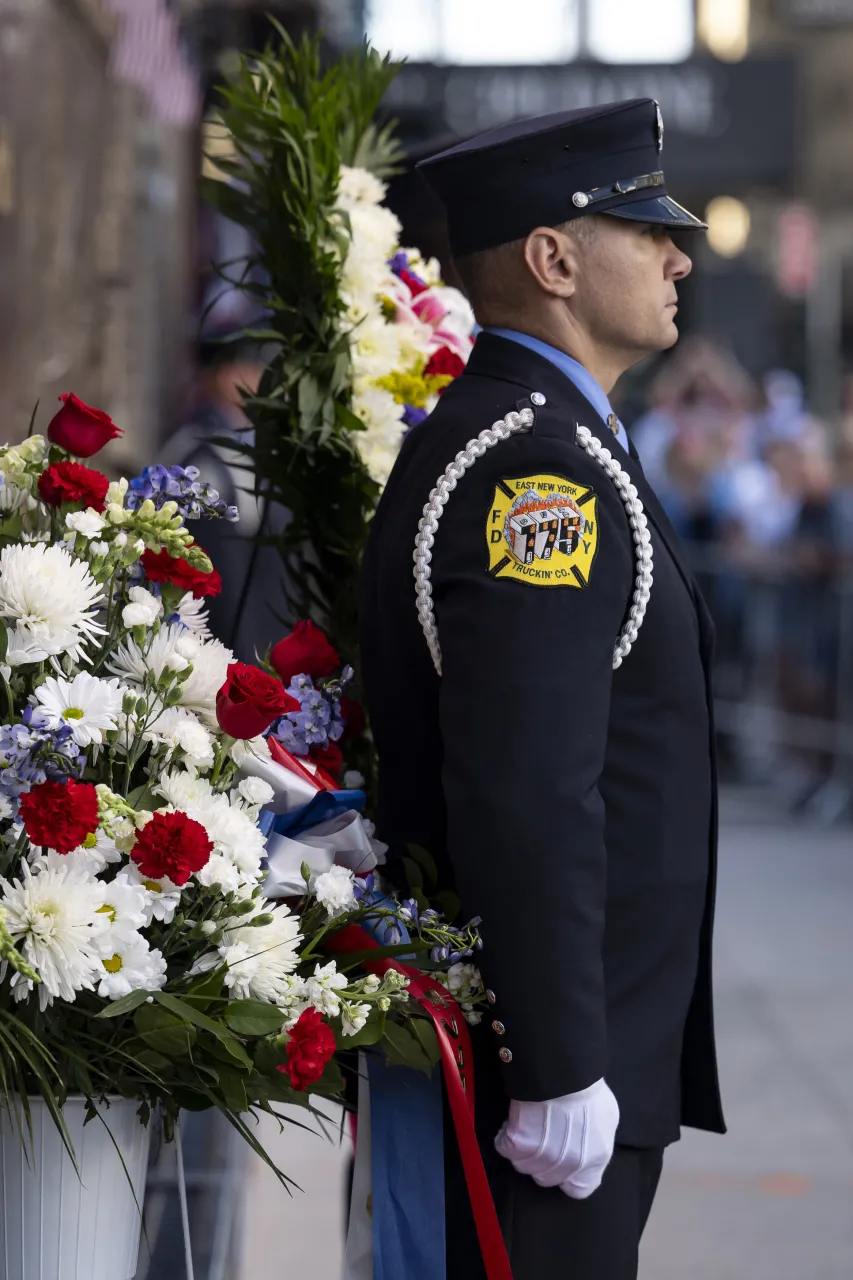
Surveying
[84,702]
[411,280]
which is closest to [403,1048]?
[84,702]

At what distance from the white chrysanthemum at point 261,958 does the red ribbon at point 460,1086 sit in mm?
136

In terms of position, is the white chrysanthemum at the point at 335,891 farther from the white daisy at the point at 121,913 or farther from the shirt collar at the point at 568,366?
the shirt collar at the point at 568,366

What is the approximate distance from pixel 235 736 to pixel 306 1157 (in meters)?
3.14

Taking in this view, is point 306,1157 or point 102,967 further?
point 306,1157

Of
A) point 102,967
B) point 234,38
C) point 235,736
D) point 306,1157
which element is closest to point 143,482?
point 235,736

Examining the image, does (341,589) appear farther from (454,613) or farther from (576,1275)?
(576,1275)

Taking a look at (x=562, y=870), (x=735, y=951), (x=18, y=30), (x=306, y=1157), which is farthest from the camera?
(x=735, y=951)

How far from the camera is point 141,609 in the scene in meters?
1.82

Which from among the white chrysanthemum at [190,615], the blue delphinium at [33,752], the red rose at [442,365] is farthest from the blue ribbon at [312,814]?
the red rose at [442,365]

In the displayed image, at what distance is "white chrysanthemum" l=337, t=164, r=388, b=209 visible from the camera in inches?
109

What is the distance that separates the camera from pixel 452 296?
2980 millimetres

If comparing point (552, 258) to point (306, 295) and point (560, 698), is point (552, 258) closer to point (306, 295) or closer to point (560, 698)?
point (560, 698)

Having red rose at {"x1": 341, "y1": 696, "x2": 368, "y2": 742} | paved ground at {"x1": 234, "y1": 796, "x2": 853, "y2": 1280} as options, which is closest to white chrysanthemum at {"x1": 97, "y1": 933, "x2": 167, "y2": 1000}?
red rose at {"x1": 341, "y1": 696, "x2": 368, "y2": 742}

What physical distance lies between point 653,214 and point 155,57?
5.05m
